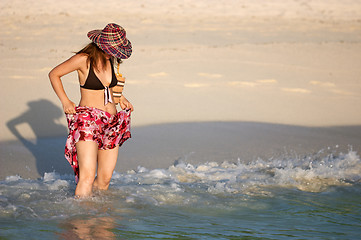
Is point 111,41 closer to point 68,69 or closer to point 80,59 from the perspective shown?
point 80,59

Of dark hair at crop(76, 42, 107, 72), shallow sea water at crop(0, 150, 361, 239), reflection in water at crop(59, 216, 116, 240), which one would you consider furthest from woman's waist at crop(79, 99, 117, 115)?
reflection in water at crop(59, 216, 116, 240)

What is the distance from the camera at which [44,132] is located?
25.3 ft

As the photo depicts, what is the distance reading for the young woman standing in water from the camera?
14.6 feet

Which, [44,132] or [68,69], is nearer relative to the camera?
[68,69]

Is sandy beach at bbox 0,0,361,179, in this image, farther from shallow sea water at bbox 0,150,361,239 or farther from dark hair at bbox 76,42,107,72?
dark hair at bbox 76,42,107,72

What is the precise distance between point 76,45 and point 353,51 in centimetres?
650

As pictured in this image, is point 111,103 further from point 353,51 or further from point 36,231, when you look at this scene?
point 353,51

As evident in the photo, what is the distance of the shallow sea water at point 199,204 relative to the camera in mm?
4488

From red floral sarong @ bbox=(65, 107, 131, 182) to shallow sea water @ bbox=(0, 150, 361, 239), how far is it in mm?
463

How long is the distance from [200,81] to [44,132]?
157 inches

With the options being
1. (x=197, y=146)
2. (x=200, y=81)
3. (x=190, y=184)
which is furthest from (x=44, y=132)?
(x=200, y=81)

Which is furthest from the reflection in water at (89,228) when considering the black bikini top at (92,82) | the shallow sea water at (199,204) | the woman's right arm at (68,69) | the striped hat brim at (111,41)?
the striped hat brim at (111,41)

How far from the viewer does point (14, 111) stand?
855 cm

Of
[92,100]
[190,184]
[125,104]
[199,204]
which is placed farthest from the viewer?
[190,184]
